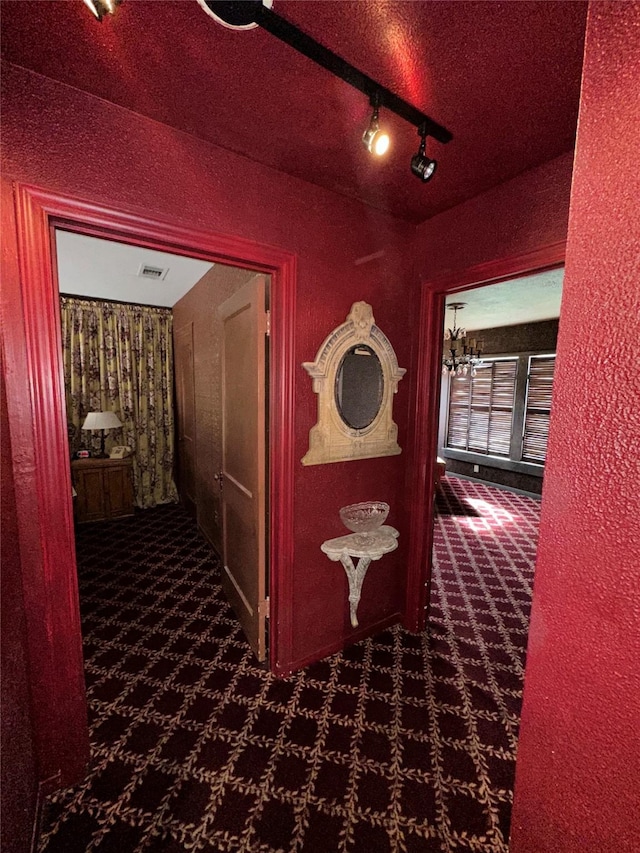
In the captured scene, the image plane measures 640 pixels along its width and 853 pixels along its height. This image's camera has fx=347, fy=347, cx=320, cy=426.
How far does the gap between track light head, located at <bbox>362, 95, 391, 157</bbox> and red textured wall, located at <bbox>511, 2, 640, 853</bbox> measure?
724 mm

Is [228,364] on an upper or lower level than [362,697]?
upper

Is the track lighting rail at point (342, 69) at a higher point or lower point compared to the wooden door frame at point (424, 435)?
higher

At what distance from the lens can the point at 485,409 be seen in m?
6.60

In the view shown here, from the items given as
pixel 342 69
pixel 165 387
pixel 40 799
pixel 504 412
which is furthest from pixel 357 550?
pixel 504 412

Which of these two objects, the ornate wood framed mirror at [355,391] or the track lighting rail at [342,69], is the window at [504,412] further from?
the track lighting rail at [342,69]

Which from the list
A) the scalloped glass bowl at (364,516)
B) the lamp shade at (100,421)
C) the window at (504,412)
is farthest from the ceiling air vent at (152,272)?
the window at (504,412)

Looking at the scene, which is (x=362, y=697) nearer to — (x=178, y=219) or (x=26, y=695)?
(x=26, y=695)

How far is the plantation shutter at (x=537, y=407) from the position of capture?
18.4 feet

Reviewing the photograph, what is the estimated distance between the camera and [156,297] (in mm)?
4375

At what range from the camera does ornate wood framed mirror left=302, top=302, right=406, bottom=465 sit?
1.93m

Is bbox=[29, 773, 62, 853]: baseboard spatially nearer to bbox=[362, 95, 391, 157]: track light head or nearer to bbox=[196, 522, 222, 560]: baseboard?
bbox=[196, 522, 222, 560]: baseboard

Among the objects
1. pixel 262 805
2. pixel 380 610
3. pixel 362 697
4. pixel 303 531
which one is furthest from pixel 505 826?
pixel 303 531

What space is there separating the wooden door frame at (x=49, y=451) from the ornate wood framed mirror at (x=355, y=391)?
27.8 inches

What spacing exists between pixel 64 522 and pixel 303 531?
1.12m
